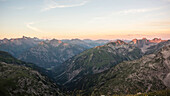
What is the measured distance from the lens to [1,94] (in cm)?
15700

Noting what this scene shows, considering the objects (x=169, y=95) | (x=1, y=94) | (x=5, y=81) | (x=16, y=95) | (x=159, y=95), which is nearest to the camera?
(x=159, y=95)

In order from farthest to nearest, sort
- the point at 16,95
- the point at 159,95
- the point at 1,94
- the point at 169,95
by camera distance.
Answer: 1. the point at 16,95
2. the point at 1,94
3. the point at 169,95
4. the point at 159,95

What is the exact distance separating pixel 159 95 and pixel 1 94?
191 metres

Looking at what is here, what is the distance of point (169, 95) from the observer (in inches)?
5463

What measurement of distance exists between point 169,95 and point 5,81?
23130 centimetres

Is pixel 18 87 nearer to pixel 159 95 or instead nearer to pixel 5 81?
pixel 5 81

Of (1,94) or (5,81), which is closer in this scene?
(1,94)

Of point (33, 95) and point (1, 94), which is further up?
point (1, 94)

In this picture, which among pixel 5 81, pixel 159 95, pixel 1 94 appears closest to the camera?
pixel 159 95

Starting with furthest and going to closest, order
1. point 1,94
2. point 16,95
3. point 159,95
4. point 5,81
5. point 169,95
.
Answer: point 5,81, point 16,95, point 1,94, point 169,95, point 159,95

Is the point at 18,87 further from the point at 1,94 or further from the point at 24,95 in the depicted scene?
the point at 1,94

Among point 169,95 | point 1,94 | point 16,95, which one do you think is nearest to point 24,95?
point 16,95

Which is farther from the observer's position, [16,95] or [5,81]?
[5,81]

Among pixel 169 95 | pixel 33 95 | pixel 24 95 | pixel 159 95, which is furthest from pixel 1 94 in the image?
pixel 169 95
